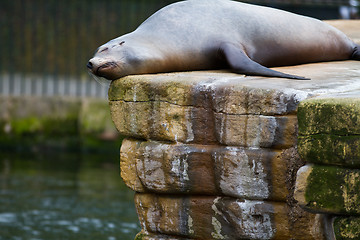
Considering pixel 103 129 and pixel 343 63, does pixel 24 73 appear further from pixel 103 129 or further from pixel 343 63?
pixel 343 63

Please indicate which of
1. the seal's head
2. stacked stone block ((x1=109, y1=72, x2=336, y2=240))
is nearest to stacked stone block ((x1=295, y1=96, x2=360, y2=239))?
stacked stone block ((x1=109, y1=72, x2=336, y2=240))

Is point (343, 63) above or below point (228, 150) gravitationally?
above

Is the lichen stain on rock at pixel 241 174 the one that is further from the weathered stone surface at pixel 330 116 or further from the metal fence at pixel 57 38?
the metal fence at pixel 57 38

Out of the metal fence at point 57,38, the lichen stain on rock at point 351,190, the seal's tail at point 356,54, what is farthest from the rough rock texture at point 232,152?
the metal fence at point 57,38

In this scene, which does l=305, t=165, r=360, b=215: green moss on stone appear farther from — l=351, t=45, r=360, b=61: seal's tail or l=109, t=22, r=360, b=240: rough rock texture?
l=351, t=45, r=360, b=61: seal's tail

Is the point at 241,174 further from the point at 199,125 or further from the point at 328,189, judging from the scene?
the point at 328,189

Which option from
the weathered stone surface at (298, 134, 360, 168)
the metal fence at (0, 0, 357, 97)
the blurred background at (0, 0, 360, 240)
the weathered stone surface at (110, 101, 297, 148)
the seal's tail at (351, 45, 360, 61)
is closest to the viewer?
the weathered stone surface at (298, 134, 360, 168)

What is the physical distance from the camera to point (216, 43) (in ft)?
11.5

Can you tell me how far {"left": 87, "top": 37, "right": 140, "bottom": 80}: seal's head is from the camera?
325cm

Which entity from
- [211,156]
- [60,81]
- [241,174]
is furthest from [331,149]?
[60,81]

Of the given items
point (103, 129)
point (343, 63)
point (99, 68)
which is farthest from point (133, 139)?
point (103, 129)

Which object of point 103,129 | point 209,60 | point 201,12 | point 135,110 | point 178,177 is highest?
point 201,12

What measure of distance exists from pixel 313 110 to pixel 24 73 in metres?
7.17

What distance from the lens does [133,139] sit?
316 centimetres
